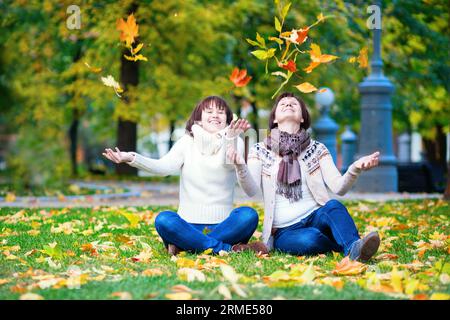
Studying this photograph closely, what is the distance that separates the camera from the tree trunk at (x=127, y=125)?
19.9 meters

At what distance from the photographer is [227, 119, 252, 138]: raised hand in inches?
221

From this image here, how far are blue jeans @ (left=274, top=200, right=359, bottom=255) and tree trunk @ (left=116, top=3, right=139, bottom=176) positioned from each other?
1064 cm

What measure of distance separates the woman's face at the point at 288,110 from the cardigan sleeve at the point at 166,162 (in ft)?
2.55

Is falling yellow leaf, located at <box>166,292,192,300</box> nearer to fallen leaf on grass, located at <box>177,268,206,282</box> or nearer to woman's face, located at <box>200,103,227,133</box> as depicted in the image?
fallen leaf on grass, located at <box>177,268,206,282</box>

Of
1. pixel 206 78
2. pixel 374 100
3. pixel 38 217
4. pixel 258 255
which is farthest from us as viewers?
pixel 206 78

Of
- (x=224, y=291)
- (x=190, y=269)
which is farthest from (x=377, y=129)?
(x=224, y=291)

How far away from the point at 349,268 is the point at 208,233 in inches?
58.4

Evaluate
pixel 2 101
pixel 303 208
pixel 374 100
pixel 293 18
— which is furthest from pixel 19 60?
pixel 303 208

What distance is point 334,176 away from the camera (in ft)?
20.0

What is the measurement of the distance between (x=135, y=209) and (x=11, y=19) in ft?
32.1

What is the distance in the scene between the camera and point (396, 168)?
17578 millimetres

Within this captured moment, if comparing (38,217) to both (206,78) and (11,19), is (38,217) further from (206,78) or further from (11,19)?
(206,78)

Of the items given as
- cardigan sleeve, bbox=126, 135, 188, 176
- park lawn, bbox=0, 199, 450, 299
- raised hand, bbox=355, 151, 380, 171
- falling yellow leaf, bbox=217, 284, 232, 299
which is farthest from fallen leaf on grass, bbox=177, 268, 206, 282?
raised hand, bbox=355, 151, 380, 171

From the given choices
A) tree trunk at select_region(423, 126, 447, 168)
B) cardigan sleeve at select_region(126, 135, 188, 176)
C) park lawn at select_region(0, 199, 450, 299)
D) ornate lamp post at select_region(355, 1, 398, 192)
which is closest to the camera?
park lawn at select_region(0, 199, 450, 299)
